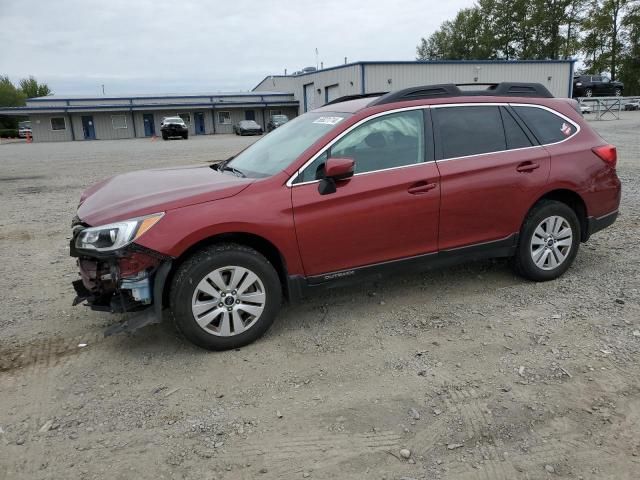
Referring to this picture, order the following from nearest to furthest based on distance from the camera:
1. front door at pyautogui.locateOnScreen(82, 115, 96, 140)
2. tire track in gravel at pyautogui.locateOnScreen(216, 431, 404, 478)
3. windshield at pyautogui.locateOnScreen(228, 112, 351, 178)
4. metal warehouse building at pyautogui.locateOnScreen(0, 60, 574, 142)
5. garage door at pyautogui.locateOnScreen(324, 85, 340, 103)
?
tire track in gravel at pyautogui.locateOnScreen(216, 431, 404, 478) < windshield at pyautogui.locateOnScreen(228, 112, 351, 178) < metal warehouse building at pyautogui.locateOnScreen(0, 60, 574, 142) < garage door at pyautogui.locateOnScreen(324, 85, 340, 103) < front door at pyautogui.locateOnScreen(82, 115, 96, 140)

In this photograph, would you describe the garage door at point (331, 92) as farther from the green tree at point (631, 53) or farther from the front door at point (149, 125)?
the green tree at point (631, 53)

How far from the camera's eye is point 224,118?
5497 cm

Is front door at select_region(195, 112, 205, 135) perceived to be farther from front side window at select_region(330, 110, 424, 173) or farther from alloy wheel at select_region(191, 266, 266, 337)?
alloy wheel at select_region(191, 266, 266, 337)

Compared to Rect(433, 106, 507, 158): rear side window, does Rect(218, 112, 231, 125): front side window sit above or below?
above

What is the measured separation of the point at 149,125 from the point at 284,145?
171 feet

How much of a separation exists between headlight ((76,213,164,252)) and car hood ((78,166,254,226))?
52 millimetres

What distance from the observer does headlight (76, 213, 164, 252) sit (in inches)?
138

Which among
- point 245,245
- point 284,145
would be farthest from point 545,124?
point 245,245

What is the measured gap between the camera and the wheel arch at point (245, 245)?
371 centimetres

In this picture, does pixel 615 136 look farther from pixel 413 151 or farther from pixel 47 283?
pixel 47 283

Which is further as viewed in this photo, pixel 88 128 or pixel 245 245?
pixel 88 128

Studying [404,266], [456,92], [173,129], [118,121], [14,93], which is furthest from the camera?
[14,93]

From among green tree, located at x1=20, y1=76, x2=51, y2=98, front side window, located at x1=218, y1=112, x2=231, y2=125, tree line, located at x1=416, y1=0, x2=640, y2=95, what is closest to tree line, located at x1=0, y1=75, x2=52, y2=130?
green tree, located at x1=20, y1=76, x2=51, y2=98

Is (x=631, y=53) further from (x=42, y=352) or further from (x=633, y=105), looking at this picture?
(x=42, y=352)
